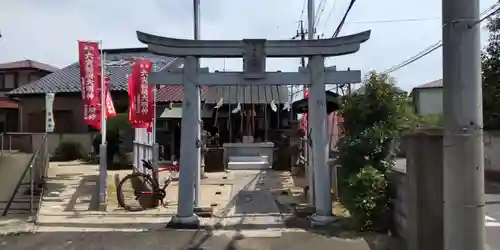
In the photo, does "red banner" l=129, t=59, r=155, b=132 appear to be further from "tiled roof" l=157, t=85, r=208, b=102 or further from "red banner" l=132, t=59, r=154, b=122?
"tiled roof" l=157, t=85, r=208, b=102

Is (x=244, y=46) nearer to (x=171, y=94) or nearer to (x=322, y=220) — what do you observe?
(x=322, y=220)

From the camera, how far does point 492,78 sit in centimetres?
1827

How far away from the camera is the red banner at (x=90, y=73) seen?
45.8 feet

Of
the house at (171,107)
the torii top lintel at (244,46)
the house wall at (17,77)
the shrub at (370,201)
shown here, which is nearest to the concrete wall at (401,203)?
the shrub at (370,201)

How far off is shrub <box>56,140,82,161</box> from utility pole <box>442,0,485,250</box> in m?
24.8

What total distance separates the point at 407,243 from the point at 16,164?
677 inches

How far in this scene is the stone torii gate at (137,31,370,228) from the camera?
9617 millimetres

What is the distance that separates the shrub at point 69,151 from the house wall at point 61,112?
2.87 meters

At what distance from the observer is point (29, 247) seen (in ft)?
26.3

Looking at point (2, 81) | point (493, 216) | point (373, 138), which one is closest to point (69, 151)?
point (2, 81)

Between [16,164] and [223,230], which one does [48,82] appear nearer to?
[16,164]

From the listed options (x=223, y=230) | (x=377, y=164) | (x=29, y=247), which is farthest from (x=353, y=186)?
(x=29, y=247)

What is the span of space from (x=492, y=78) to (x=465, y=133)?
654 inches

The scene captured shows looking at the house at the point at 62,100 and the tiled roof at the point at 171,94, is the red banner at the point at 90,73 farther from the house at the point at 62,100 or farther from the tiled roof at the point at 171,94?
the house at the point at 62,100
